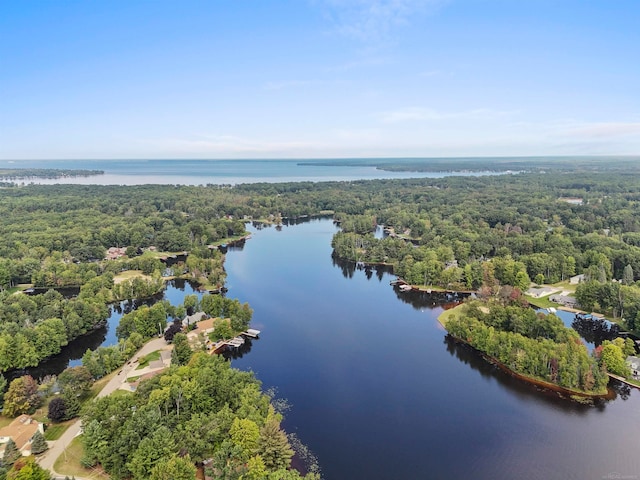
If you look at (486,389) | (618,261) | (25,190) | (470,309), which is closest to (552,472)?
(486,389)

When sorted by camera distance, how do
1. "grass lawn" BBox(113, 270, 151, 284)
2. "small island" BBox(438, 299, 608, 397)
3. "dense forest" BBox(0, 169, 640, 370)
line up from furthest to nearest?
1. "grass lawn" BBox(113, 270, 151, 284)
2. "dense forest" BBox(0, 169, 640, 370)
3. "small island" BBox(438, 299, 608, 397)

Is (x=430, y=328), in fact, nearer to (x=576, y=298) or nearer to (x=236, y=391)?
(x=576, y=298)

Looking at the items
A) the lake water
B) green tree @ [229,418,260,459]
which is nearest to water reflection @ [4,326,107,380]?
the lake water

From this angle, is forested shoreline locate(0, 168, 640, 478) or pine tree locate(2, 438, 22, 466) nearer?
pine tree locate(2, 438, 22, 466)

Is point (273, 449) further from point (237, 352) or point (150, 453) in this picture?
point (237, 352)

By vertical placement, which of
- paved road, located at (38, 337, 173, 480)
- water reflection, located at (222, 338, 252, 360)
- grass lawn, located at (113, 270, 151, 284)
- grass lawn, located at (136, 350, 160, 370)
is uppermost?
grass lawn, located at (113, 270, 151, 284)

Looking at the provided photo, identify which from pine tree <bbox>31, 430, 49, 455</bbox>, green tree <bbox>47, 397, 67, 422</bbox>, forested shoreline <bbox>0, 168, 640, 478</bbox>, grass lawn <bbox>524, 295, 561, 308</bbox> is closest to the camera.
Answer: pine tree <bbox>31, 430, 49, 455</bbox>

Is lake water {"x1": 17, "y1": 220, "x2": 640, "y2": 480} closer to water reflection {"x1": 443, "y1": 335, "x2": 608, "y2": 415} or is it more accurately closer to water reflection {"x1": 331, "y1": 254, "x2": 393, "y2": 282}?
water reflection {"x1": 443, "y1": 335, "x2": 608, "y2": 415}

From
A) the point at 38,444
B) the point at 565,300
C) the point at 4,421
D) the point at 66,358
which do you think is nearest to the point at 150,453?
the point at 38,444
